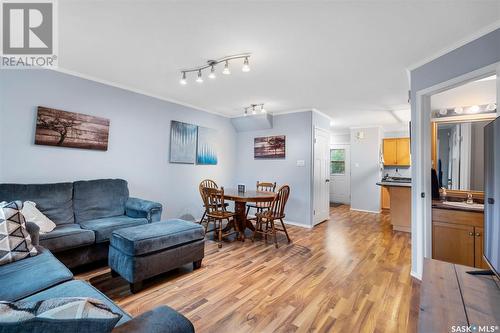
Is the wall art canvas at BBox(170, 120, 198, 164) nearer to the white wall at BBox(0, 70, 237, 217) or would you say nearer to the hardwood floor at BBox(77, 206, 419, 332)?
the white wall at BBox(0, 70, 237, 217)

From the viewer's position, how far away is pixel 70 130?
2.95 m

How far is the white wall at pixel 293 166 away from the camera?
4.56 meters

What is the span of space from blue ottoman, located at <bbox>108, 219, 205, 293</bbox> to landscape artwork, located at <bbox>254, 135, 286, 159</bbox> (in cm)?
279

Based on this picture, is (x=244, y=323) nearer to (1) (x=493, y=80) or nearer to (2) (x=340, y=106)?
(1) (x=493, y=80)

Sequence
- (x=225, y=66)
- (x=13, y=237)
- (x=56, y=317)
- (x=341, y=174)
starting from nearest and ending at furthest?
1. (x=56, y=317)
2. (x=13, y=237)
3. (x=225, y=66)
4. (x=341, y=174)

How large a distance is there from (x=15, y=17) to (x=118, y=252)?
2.23m

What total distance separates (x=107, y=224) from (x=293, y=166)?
3.38 metres

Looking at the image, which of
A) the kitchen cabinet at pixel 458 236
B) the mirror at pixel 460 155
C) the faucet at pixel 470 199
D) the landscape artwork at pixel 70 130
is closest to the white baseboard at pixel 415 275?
the kitchen cabinet at pixel 458 236

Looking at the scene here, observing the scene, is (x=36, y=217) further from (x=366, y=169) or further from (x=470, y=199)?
(x=366, y=169)

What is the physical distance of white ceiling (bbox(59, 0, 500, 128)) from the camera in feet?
5.69

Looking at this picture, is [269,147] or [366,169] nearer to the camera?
[269,147]

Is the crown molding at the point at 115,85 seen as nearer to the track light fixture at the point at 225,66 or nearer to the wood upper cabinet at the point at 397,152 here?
the track light fixture at the point at 225,66

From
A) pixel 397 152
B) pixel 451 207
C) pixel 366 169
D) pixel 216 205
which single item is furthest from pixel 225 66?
pixel 397 152

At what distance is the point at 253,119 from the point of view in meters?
5.07
